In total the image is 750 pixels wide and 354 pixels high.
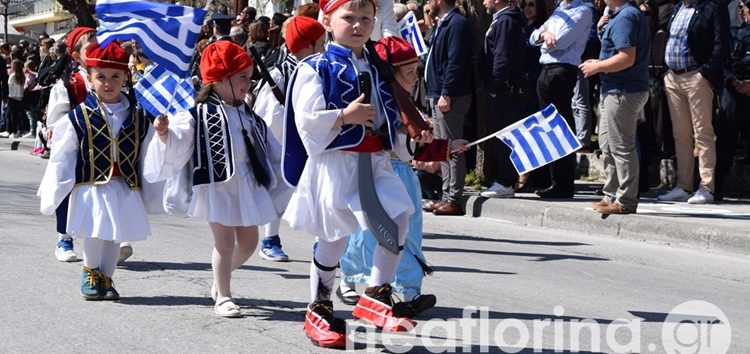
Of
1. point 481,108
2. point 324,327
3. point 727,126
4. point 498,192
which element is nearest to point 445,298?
point 324,327

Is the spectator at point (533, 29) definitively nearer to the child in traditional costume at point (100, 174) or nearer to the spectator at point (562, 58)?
the spectator at point (562, 58)

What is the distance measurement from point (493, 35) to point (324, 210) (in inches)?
253

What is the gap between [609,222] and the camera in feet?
33.8

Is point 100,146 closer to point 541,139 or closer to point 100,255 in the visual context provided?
point 100,255

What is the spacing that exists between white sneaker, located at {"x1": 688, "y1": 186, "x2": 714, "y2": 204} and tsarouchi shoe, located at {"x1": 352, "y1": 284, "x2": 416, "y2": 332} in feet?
19.7

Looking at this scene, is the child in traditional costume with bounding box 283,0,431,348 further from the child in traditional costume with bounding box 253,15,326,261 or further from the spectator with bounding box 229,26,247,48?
the spectator with bounding box 229,26,247,48

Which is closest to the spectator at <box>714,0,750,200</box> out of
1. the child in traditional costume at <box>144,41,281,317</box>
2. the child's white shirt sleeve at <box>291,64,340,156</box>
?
the child in traditional costume at <box>144,41,281,317</box>

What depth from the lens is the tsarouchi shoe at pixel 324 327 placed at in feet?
18.7

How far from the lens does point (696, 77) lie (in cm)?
1101

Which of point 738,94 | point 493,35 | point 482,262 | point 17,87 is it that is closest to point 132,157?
point 482,262

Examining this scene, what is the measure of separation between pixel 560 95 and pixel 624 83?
5.20 ft

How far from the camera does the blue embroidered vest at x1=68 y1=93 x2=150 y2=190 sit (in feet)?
22.7

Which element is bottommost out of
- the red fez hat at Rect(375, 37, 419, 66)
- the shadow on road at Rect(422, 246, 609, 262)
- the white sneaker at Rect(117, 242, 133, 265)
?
the shadow on road at Rect(422, 246, 609, 262)

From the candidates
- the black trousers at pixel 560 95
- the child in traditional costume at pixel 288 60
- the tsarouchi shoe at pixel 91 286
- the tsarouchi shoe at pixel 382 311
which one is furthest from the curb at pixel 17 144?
the tsarouchi shoe at pixel 382 311
